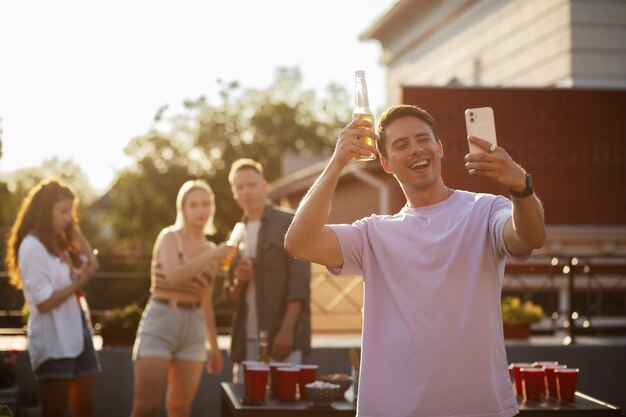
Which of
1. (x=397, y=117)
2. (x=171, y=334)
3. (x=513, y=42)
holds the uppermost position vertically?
(x=513, y=42)

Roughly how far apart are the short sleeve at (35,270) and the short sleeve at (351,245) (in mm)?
3184

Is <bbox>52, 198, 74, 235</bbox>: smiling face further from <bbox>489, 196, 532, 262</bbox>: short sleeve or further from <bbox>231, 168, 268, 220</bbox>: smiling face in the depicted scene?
<bbox>489, 196, 532, 262</bbox>: short sleeve

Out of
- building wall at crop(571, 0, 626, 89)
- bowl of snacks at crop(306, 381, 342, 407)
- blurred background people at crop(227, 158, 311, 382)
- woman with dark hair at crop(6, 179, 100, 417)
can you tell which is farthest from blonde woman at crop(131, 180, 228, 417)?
building wall at crop(571, 0, 626, 89)

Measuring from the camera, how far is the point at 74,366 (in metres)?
6.42

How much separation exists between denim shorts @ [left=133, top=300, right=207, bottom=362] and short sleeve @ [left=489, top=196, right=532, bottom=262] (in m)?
3.61

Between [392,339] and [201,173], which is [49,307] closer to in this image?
[392,339]

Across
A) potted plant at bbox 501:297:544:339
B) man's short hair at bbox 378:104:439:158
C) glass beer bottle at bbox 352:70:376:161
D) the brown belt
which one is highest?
glass beer bottle at bbox 352:70:376:161

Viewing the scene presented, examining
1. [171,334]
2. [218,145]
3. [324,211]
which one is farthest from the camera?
[218,145]

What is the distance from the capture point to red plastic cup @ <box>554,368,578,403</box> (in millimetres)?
5148

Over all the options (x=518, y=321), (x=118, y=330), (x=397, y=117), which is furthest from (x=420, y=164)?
(x=518, y=321)

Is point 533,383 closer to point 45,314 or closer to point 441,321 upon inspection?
point 441,321

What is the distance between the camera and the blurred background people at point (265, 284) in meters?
6.72

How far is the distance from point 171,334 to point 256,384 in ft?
5.51

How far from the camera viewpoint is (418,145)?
3641 mm
